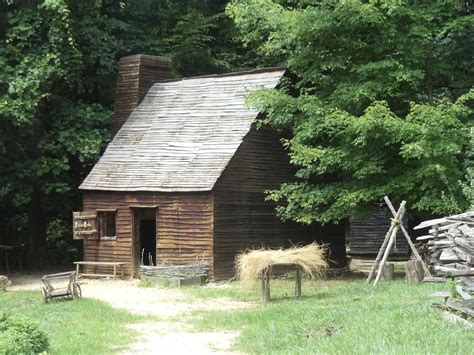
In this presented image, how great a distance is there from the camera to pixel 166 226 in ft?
81.1

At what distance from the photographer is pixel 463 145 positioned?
876 inches

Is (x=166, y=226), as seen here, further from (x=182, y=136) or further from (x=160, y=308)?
(x=160, y=308)

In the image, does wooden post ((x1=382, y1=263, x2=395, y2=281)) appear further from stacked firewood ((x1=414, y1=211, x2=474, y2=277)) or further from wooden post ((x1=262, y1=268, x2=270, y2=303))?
stacked firewood ((x1=414, y1=211, x2=474, y2=277))

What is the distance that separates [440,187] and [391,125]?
2.39 metres

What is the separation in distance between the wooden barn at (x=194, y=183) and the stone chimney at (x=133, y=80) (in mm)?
511

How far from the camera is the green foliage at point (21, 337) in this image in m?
11.3

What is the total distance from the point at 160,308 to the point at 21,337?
21.5ft

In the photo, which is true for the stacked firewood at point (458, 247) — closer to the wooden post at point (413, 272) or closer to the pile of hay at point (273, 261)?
the pile of hay at point (273, 261)

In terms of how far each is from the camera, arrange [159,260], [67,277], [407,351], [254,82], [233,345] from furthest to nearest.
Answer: [254,82], [159,260], [67,277], [233,345], [407,351]

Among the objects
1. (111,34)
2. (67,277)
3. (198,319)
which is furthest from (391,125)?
(111,34)

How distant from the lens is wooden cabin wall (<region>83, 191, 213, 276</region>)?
941 inches

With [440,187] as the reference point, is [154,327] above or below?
below

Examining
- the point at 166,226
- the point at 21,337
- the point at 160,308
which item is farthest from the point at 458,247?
the point at 166,226

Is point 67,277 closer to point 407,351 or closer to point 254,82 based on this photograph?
point 254,82
